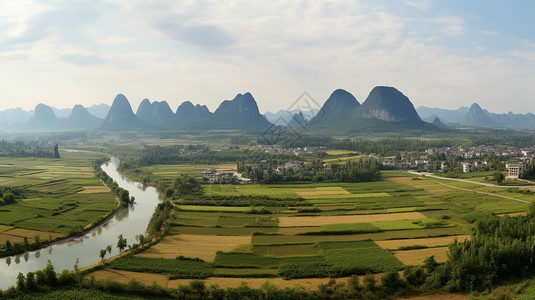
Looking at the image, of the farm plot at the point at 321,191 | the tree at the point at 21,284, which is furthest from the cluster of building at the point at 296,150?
the tree at the point at 21,284

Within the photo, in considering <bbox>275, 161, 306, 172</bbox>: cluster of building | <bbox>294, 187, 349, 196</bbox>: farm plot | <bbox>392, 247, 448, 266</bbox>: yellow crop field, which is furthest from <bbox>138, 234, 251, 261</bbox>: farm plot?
<bbox>275, 161, 306, 172</bbox>: cluster of building

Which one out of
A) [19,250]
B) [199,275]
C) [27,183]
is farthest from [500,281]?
[27,183]

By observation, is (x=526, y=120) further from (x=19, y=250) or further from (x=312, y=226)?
(x=19, y=250)

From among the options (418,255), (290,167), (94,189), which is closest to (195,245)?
(418,255)

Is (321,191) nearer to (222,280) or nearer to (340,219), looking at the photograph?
(340,219)

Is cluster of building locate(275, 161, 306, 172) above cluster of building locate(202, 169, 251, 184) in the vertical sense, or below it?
above

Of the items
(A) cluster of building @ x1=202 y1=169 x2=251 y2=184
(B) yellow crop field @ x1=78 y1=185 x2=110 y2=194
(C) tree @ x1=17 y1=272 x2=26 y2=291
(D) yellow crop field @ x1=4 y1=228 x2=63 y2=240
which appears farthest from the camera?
(A) cluster of building @ x1=202 y1=169 x2=251 y2=184

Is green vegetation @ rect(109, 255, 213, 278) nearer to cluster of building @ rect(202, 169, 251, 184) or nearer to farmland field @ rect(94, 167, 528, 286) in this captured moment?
farmland field @ rect(94, 167, 528, 286)
